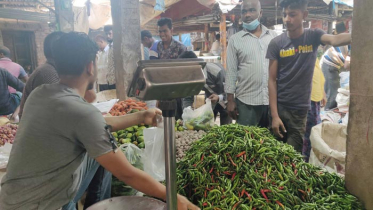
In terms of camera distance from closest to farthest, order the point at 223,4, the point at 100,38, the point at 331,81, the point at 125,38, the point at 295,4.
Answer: the point at 295,4, the point at 125,38, the point at 331,81, the point at 223,4, the point at 100,38

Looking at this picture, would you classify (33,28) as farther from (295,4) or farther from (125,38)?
(295,4)

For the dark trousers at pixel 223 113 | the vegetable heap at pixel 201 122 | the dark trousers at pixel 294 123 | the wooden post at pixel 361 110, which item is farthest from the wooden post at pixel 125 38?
the wooden post at pixel 361 110

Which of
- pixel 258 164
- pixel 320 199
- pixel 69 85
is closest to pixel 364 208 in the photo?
pixel 320 199

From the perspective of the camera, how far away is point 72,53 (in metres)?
1.67

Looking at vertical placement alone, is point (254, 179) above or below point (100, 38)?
below

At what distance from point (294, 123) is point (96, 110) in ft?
7.90

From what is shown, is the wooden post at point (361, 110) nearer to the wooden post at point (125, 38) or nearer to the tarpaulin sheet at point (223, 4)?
the wooden post at point (125, 38)

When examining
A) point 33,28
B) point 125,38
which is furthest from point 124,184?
point 33,28

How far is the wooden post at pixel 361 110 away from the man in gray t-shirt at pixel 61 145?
3.76 ft

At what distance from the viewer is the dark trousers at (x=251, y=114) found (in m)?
3.68

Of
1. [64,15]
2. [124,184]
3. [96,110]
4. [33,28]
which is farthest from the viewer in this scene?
[33,28]

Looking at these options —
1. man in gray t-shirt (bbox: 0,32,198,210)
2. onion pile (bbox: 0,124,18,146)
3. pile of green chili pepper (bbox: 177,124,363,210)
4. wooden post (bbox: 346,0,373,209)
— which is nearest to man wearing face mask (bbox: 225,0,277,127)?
pile of green chili pepper (bbox: 177,124,363,210)

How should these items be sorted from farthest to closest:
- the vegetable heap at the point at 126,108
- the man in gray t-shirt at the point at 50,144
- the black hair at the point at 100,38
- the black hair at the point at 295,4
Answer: the black hair at the point at 100,38 < the vegetable heap at the point at 126,108 < the black hair at the point at 295,4 < the man in gray t-shirt at the point at 50,144

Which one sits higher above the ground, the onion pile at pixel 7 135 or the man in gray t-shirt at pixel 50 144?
the man in gray t-shirt at pixel 50 144
